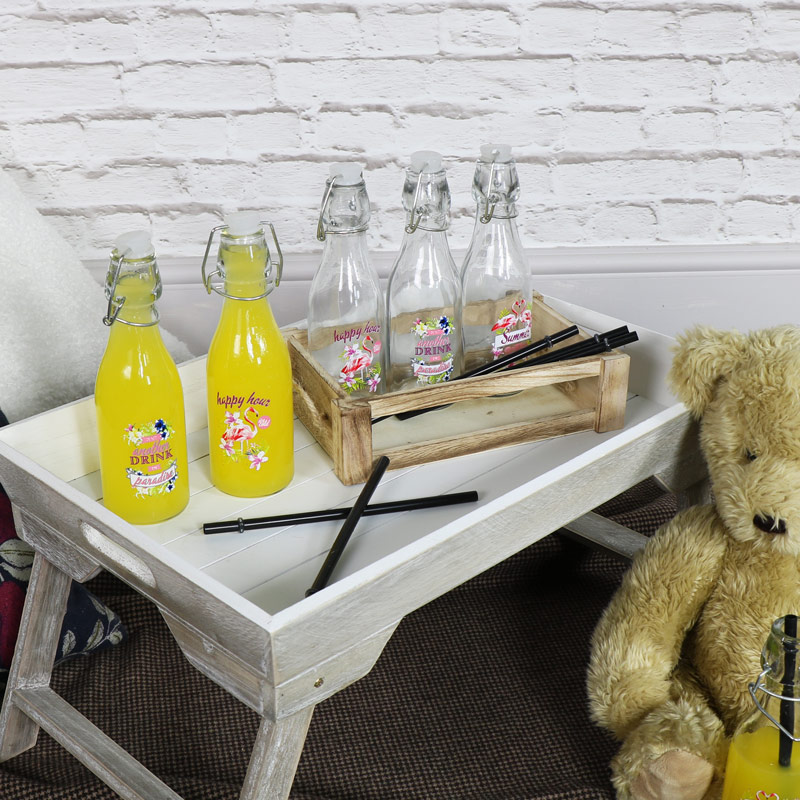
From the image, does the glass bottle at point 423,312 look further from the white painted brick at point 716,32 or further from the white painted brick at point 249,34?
the white painted brick at point 716,32

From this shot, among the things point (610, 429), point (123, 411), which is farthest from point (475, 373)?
point (123, 411)

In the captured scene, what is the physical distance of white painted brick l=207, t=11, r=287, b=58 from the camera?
1.34 metres

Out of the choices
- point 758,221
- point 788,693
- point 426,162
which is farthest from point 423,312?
point 758,221

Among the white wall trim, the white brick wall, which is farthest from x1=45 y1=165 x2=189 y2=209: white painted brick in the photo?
the white wall trim

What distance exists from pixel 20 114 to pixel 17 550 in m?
0.64

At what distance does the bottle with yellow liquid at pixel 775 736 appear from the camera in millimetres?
812

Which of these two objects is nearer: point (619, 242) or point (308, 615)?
point (308, 615)

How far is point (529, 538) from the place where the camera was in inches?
36.1

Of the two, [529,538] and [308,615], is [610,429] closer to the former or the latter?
[529,538]

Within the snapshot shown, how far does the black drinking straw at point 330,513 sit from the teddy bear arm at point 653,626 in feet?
0.79

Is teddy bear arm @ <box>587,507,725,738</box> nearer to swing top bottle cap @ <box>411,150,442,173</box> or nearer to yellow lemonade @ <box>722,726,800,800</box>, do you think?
yellow lemonade @ <box>722,726,800,800</box>

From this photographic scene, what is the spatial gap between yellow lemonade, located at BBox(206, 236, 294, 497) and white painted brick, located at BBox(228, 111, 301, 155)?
0.63 m

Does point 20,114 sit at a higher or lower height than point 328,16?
lower

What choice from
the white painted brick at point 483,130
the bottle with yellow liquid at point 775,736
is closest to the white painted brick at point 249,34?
the white painted brick at point 483,130
